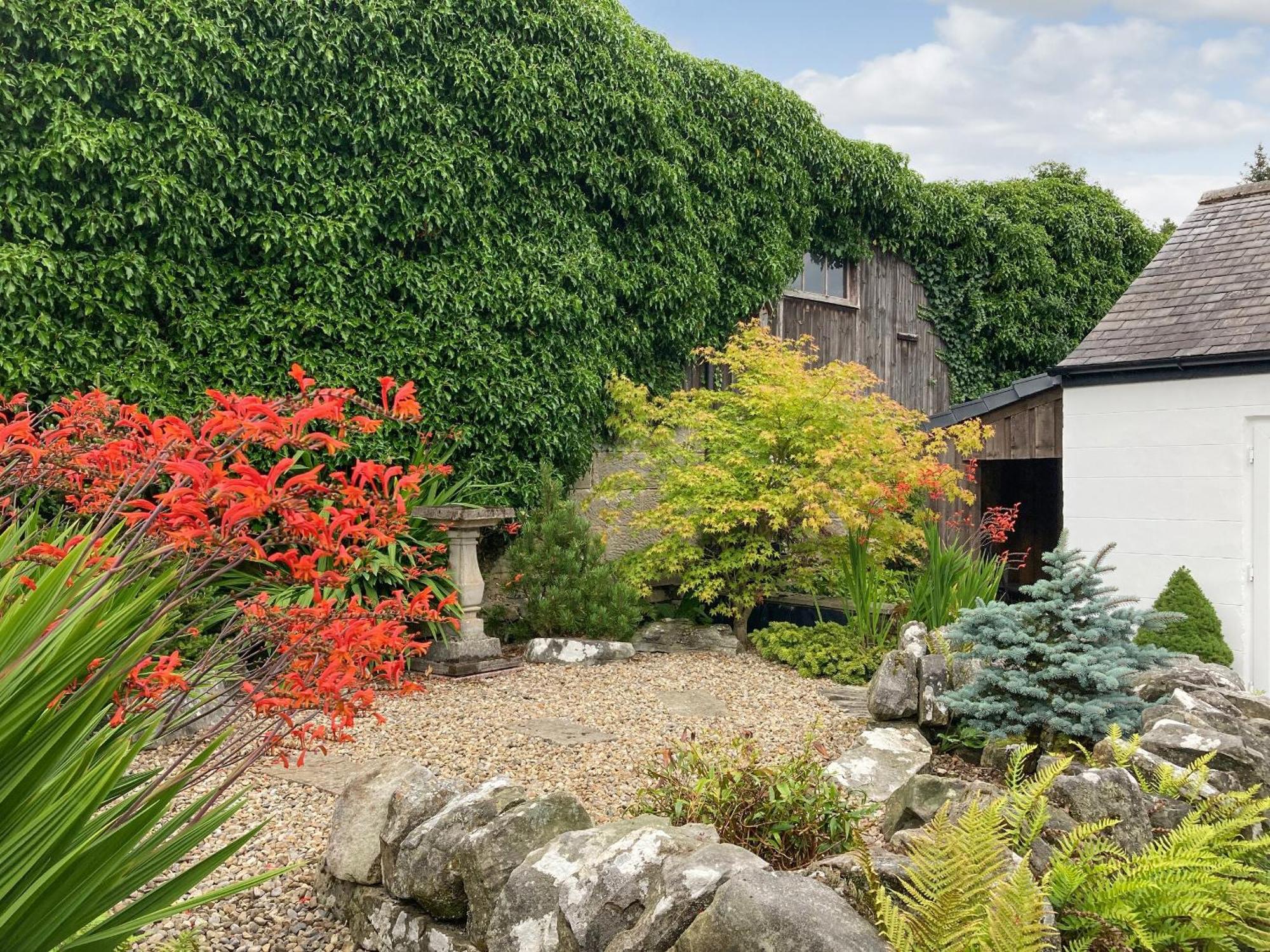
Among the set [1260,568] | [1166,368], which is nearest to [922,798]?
[1260,568]

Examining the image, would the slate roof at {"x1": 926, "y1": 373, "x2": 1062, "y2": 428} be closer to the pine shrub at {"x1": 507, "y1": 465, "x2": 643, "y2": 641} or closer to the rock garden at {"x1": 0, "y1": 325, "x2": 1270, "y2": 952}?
the rock garden at {"x1": 0, "y1": 325, "x2": 1270, "y2": 952}

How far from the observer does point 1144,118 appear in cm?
2603

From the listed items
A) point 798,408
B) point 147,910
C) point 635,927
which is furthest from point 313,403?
point 798,408

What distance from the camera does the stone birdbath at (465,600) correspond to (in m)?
6.78

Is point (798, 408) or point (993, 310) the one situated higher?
point (993, 310)

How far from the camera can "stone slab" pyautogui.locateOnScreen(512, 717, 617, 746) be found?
16.6 ft

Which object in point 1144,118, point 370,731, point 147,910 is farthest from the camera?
point 1144,118

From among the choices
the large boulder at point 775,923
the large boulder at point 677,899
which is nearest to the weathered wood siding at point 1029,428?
the large boulder at point 677,899

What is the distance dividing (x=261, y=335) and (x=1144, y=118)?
27.4m

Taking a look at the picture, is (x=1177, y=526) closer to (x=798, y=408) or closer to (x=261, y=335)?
(x=798, y=408)

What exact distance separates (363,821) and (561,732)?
7.02 ft

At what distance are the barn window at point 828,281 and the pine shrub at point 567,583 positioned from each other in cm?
530

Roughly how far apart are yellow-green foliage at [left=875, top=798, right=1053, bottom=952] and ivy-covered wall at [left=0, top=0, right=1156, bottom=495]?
6052mm

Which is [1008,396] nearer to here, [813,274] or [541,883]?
[813,274]
